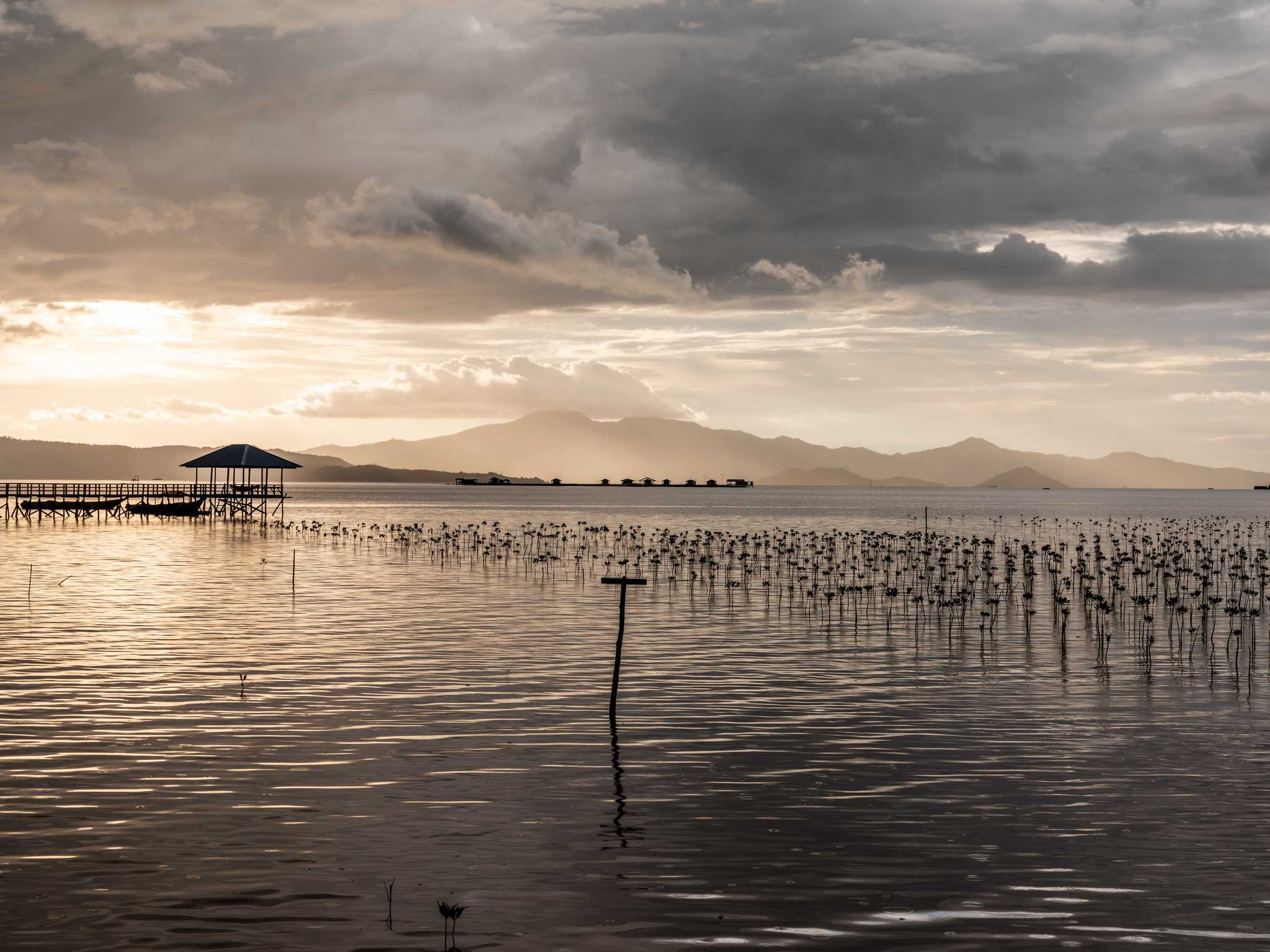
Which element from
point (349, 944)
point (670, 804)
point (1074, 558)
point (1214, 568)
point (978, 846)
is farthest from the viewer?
point (1074, 558)

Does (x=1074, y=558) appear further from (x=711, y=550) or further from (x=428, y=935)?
(x=428, y=935)

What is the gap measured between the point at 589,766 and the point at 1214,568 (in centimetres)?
4651

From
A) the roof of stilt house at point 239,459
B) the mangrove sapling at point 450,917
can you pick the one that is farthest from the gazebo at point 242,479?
the mangrove sapling at point 450,917

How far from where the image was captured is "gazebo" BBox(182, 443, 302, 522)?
10388cm

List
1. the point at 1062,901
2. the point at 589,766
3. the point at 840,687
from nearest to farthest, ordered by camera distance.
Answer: the point at 1062,901 < the point at 589,766 < the point at 840,687

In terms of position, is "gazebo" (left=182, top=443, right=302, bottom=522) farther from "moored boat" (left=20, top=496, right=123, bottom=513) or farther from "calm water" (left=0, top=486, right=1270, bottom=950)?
"calm water" (left=0, top=486, right=1270, bottom=950)

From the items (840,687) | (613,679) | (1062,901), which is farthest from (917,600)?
(1062,901)

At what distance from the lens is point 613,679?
854 inches

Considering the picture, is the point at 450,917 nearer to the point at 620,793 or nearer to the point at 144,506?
the point at 620,793

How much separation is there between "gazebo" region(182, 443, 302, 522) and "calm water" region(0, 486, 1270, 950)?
7312cm

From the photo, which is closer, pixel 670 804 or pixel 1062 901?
pixel 1062 901

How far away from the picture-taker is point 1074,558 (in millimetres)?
62594

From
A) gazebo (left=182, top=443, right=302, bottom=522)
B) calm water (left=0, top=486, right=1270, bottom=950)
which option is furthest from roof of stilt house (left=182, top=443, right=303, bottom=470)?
calm water (left=0, top=486, right=1270, bottom=950)

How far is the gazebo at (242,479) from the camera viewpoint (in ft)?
341
